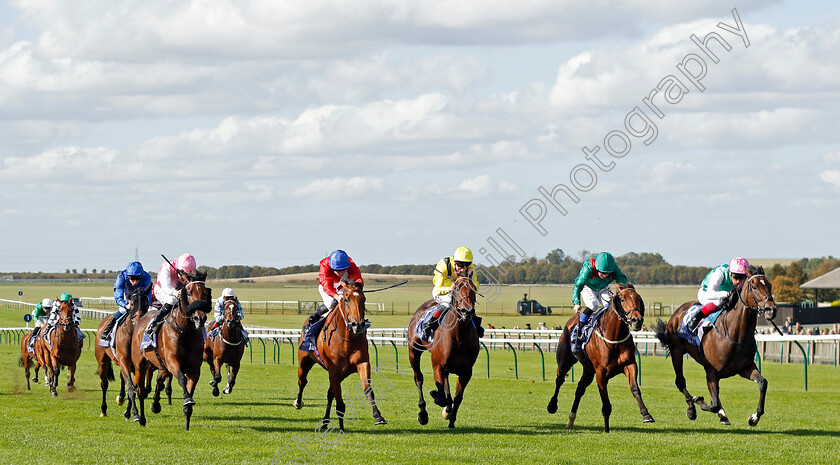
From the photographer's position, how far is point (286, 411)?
1422 cm

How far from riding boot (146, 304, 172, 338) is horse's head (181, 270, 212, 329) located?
0.55 metres

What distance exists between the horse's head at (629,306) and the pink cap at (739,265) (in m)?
1.47

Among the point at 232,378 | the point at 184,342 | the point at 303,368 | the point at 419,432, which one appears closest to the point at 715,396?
the point at 419,432

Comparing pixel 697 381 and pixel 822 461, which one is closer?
pixel 822 461

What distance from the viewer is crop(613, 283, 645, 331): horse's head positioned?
10742 mm

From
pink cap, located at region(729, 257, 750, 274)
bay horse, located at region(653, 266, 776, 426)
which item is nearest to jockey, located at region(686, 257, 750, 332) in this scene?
pink cap, located at region(729, 257, 750, 274)

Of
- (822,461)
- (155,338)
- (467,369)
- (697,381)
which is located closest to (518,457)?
(467,369)

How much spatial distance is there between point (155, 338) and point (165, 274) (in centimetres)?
75

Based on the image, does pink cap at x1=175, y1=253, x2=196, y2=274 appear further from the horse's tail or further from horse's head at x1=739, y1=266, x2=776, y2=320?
horse's head at x1=739, y1=266, x2=776, y2=320

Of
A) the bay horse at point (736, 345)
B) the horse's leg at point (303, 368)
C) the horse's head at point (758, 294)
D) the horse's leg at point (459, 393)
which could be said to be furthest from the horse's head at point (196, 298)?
the horse's head at point (758, 294)

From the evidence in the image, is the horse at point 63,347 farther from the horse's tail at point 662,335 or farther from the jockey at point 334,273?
the horse's tail at point 662,335

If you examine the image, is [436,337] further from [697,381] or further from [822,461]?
[697,381]

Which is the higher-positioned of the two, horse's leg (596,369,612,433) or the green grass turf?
horse's leg (596,369,612,433)

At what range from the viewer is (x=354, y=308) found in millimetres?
10711
